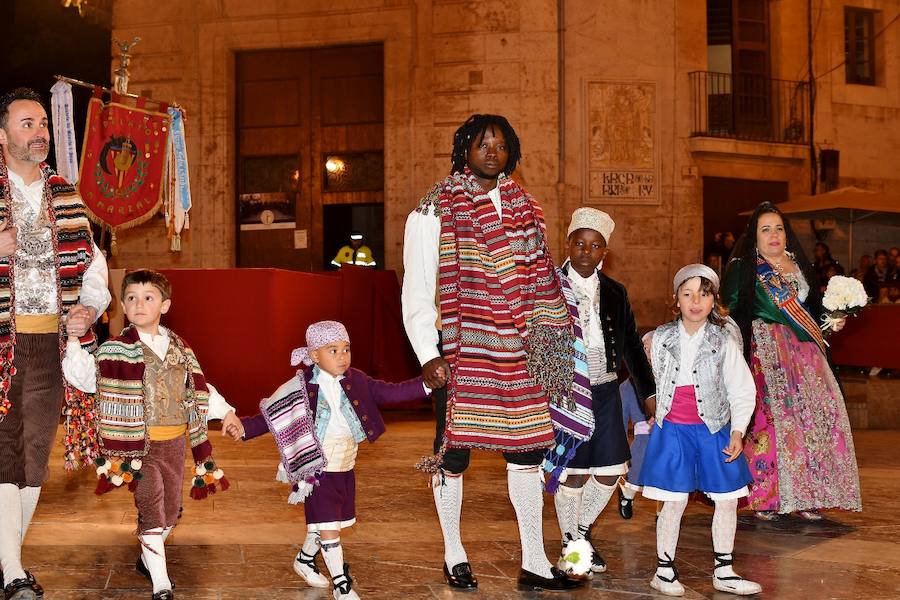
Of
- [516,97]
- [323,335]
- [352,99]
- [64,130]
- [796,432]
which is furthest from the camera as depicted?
[352,99]

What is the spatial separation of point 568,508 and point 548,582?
56 centimetres

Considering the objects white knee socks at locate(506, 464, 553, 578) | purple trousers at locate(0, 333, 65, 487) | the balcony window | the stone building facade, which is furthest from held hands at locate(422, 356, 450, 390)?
the balcony window

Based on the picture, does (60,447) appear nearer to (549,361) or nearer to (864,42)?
(549,361)

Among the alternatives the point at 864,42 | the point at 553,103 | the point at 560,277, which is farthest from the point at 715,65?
the point at 560,277

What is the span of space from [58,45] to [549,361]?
→ 1302 centimetres

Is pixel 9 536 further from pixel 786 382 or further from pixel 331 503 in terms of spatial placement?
pixel 786 382

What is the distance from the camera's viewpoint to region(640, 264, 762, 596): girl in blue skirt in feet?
15.4

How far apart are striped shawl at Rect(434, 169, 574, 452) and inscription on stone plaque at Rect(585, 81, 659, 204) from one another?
11.9m

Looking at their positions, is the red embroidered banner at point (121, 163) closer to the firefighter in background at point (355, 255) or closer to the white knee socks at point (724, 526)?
the firefighter in background at point (355, 255)

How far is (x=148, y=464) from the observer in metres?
4.48

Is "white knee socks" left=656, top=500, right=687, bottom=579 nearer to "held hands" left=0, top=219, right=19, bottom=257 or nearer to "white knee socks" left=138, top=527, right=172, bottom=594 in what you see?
"white knee socks" left=138, top=527, right=172, bottom=594

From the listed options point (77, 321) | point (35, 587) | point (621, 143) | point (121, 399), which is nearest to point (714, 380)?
point (121, 399)

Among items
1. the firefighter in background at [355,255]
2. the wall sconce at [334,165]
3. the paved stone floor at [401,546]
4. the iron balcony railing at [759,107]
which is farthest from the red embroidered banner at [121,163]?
the iron balcony railing at [759,107]

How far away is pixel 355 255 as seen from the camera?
15.7m
